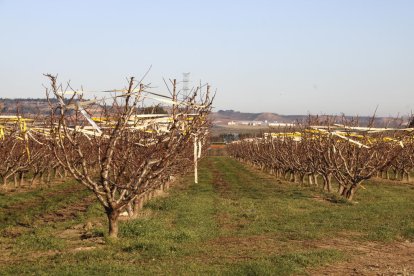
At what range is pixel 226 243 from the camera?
42.2ft

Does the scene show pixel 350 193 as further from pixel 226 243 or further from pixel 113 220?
pixel 113 220

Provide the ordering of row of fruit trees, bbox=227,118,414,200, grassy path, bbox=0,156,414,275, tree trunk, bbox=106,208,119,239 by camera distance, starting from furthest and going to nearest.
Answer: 1. row of fruit trees, bbox=227,118,414,200
2. tree trunk, bbox=106,208,119,239
3. grassy path, bbox=0,156,414,275

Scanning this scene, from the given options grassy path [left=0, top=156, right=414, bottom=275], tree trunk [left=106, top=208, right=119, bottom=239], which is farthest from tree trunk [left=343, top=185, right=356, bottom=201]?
tree trunk [left=106, top=208, right=119, bottom=239]

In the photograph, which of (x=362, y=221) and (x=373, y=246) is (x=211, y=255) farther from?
(x=362, y=221)

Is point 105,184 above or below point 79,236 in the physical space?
above

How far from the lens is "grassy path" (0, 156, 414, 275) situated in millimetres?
10078

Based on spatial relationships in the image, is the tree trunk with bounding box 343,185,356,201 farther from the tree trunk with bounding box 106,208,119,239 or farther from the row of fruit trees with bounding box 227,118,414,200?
the tree trunk with bounding box 106,208,119,239

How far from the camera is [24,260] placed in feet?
34.8

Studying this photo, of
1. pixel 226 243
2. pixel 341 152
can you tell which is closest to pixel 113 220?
pixel 226 243

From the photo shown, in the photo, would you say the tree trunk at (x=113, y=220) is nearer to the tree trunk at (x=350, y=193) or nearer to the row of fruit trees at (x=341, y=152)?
the row of fruit trees at (x=341, y=152)

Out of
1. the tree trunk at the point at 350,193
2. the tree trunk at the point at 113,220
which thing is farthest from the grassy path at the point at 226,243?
the tree trunk at the point at 350,193

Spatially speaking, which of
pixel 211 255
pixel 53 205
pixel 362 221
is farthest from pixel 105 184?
pixel 53 205

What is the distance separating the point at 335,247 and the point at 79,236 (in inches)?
284

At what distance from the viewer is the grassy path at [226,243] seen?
10.1 meters
